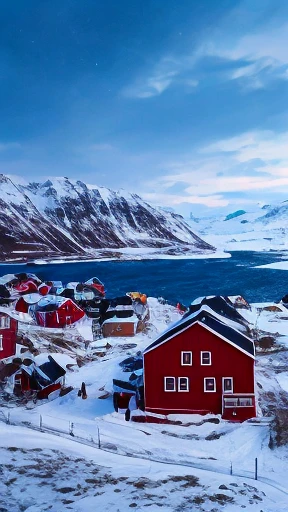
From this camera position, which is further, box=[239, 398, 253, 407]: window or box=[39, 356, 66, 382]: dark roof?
box=[39, 356, 66, 382]: dark roof

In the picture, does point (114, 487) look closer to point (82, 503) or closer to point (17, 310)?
point (82, 503)

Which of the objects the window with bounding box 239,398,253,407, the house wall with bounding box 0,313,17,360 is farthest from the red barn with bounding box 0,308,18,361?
the window with bounding box 239,398,253,407

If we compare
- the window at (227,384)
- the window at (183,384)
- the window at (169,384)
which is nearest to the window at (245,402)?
the window at (227,384)

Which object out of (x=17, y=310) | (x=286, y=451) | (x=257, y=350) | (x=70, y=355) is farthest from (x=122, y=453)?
(x=17, y=310)

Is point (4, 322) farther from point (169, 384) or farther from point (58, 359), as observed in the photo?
point (169, 384)

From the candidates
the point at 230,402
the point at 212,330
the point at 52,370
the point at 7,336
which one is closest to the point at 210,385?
the point at 230,402

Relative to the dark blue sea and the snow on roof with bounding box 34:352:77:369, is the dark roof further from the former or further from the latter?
the dark blue sea

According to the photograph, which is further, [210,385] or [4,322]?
[4,322]
